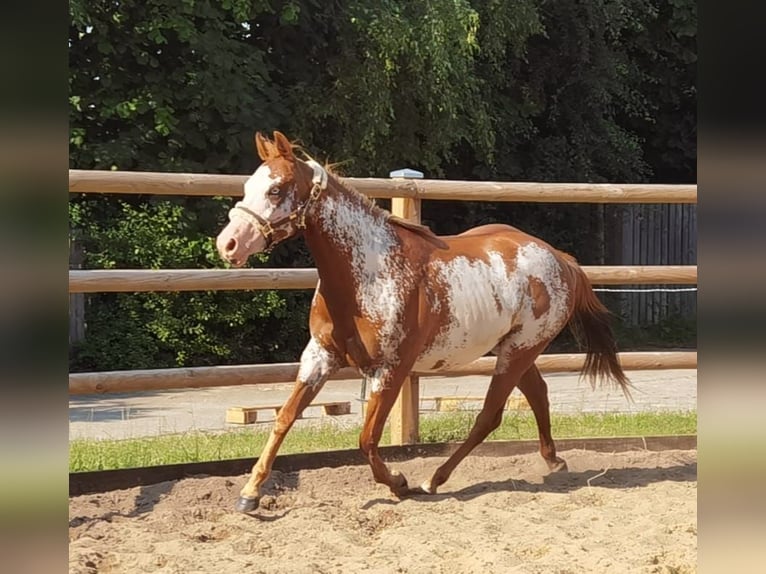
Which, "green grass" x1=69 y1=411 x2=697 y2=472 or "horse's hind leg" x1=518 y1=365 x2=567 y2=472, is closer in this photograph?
"horse's hind leg" x1=518 y1=365 x2=567 y2=472

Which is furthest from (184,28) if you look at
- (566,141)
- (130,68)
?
(566,141)

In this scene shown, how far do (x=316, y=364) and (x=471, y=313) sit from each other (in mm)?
633

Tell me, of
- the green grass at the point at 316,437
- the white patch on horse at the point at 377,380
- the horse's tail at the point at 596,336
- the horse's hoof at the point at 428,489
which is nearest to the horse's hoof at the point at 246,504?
the white patch on horse at the point at 377,380

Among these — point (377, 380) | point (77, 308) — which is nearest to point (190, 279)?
point (377, 380)

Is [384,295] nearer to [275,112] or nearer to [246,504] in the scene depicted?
[246,504]

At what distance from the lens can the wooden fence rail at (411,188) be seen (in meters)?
3.62

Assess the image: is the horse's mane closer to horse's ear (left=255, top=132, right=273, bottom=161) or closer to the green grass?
horse's ear (left=255, top=132, right=273, bottom=161)

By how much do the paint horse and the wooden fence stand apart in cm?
47

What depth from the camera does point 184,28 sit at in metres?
8.48

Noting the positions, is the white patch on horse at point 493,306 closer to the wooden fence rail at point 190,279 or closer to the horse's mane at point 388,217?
the horse's mane at point 388,217

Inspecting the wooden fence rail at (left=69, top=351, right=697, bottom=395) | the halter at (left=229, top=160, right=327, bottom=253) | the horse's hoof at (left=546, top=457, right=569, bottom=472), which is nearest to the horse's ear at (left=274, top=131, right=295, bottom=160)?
the halter at (left=229, top=160, right=327, bottom=253)

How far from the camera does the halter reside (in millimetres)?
3156

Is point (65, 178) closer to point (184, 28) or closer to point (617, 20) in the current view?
point (184, 28)

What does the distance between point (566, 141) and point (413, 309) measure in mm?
8594
